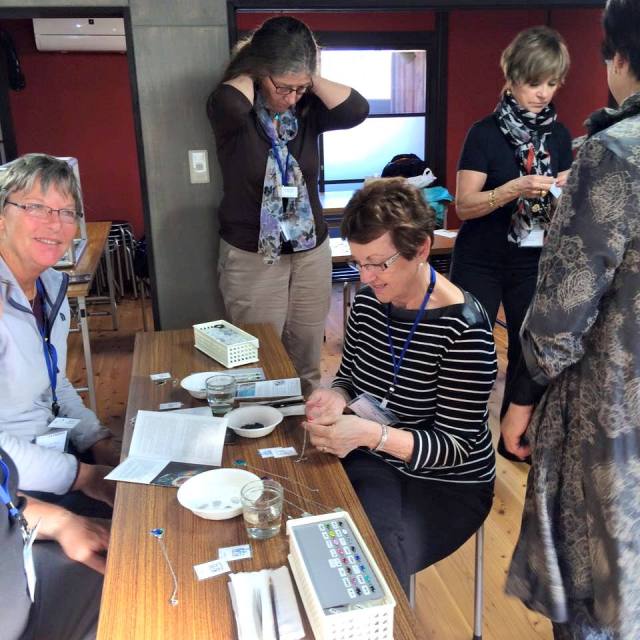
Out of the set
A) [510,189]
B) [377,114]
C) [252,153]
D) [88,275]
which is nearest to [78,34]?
[377,114]

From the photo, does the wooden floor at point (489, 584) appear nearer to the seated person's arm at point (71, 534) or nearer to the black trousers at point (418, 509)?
the black trousers at point (418, 509)

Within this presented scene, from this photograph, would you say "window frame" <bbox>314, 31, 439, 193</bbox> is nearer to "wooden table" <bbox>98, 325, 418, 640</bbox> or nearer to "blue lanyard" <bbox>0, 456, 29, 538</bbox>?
"wooden table" <bbox>98, 325, 418, 640</bbox>

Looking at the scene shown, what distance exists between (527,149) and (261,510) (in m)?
1.78

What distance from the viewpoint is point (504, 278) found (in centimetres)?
250

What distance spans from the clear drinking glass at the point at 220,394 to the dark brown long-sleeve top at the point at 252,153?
3.03 feet

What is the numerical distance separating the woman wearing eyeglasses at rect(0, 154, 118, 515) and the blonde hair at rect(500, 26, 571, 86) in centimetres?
149

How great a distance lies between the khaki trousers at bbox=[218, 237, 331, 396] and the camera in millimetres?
2514

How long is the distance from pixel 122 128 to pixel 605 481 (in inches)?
232

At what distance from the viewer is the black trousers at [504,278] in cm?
246

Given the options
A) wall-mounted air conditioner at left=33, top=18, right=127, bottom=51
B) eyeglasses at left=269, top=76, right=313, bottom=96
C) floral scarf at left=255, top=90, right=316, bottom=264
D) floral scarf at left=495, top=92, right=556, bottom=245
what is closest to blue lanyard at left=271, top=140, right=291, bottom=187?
floral scarf at left=255, top=90, right=316, bottom=264

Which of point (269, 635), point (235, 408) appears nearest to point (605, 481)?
point (269, 635)

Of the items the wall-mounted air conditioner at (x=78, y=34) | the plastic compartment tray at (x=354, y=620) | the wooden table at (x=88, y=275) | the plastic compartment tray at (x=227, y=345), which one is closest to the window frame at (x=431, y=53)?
the wall-mounted air conditioner at (x=78, y=34)

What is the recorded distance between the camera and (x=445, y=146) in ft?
21.2

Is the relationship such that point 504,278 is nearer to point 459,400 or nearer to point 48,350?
point 459,400
